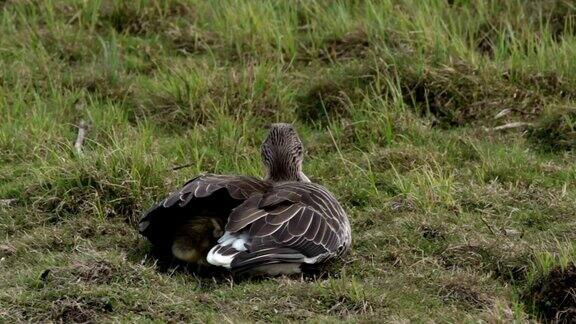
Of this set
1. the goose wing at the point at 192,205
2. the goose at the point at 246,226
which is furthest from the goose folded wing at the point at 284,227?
the goose wing at the point at 192,205

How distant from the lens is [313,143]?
923 centimetres

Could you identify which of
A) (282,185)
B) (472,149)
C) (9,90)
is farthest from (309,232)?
(9,90)

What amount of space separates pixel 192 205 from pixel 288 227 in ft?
1.89

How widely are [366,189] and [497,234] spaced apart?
1171 millimetres

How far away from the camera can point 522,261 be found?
6.89 metres

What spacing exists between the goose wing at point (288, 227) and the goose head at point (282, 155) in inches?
28.3

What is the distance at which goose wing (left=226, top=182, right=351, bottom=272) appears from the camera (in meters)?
6.66

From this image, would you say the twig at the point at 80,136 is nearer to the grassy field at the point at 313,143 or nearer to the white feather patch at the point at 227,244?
the grassy field at the point at 313,143

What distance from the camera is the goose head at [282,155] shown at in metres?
8.05

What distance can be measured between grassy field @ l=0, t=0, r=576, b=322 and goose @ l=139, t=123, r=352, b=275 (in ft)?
0.49

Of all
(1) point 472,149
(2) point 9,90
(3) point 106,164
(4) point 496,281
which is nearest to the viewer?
(4) point 496,281

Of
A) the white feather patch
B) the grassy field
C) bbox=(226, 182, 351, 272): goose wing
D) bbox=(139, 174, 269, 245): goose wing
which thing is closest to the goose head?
the grassy field

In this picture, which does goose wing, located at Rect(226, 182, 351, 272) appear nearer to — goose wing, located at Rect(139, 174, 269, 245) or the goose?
the goose

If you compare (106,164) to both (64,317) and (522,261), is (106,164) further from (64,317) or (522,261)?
(522,261)
